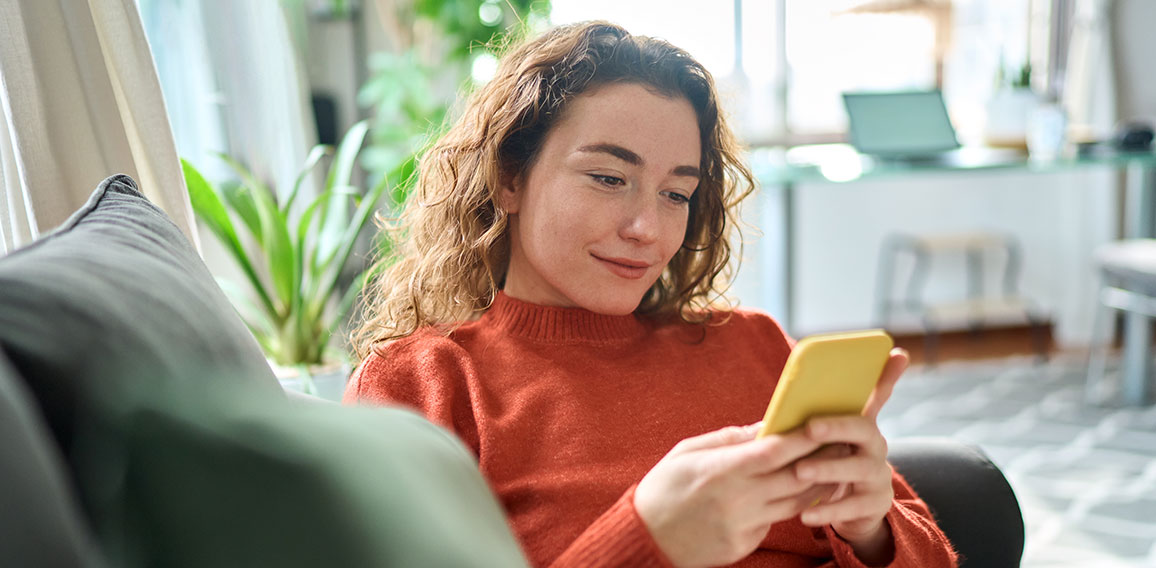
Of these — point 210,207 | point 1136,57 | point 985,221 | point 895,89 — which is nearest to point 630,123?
point 210,207

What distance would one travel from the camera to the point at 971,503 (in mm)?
1083

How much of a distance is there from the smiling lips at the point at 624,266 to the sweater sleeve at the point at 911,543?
329mm

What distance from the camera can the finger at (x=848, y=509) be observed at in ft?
2.43

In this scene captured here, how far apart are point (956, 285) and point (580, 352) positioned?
12.2 feet

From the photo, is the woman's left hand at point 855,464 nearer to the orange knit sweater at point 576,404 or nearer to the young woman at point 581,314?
the young woman at point 581,314

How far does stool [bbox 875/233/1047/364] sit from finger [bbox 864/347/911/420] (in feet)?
11.4

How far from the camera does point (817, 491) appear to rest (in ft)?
2.42

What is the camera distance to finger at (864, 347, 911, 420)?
711mm

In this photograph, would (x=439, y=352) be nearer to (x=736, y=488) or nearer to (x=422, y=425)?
(x=736, y=488)

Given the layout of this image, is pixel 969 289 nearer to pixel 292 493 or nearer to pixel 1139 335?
pixel 1139 335

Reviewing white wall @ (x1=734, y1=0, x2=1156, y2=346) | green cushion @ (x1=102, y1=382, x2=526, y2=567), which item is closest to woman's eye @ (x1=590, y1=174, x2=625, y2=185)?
green cushion @ (x1=102, y1=382, x2=526, y2=567)

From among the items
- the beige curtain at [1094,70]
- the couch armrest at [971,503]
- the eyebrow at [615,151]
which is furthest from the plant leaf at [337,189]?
the beige curtain at [1094,70]

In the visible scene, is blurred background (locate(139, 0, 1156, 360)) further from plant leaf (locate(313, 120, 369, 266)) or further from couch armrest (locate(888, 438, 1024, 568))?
couch armrest (locate(888, 438, 1024, 568))

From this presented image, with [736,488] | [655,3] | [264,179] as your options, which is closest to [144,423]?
[736,488]
